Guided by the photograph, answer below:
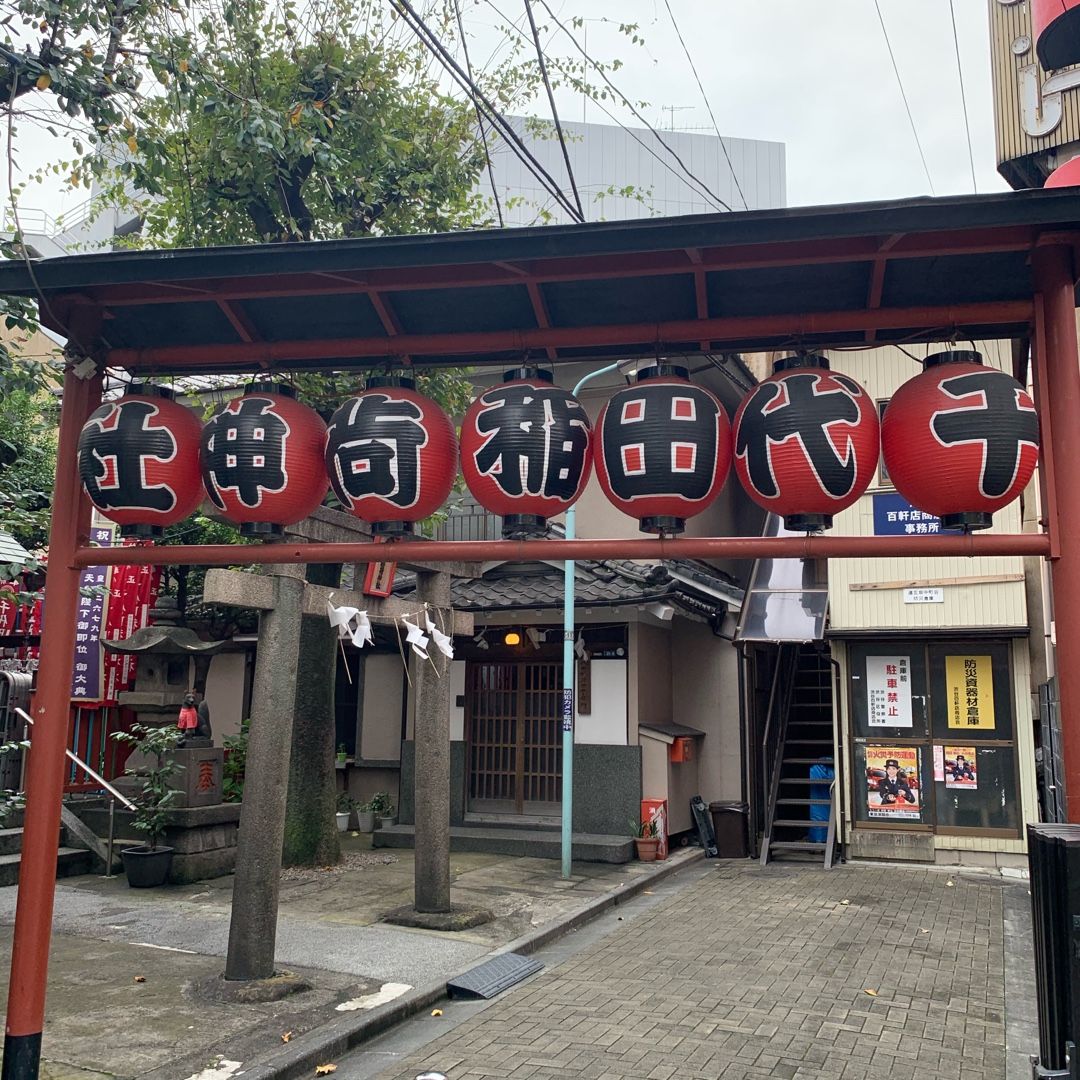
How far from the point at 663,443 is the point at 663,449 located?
0.03 m

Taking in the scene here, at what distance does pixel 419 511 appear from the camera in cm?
560

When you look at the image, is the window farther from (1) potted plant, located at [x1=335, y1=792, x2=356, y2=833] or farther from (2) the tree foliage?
(2) the tree foliage

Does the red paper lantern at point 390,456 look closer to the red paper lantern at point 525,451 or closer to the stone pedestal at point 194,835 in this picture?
the red paper lantern at point 525,451

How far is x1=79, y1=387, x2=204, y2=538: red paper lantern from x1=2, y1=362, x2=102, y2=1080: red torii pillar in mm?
348

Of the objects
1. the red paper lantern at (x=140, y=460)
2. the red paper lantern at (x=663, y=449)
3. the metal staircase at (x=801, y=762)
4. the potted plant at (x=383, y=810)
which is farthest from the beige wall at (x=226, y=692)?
the red paper lantern at (x=663, y=449)

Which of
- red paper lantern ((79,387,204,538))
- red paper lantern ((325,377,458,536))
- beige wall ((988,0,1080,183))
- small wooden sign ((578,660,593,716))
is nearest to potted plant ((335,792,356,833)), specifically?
small wooden sign ((578,660,593,716))

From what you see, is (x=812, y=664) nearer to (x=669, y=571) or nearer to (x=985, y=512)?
(x=669, y=571)

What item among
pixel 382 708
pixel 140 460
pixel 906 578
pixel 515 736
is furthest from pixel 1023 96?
pixel 382 708

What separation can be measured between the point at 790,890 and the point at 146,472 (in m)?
10.8

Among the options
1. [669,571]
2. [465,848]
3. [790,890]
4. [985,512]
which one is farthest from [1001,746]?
[985,512]

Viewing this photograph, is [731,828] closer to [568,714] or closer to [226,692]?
[568,714]

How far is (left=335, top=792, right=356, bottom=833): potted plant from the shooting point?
17.1 meters

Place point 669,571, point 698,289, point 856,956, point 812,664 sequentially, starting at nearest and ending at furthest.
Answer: point 698,289
point 856,956
point 669,571
point 812,664

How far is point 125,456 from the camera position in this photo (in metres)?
5.67
